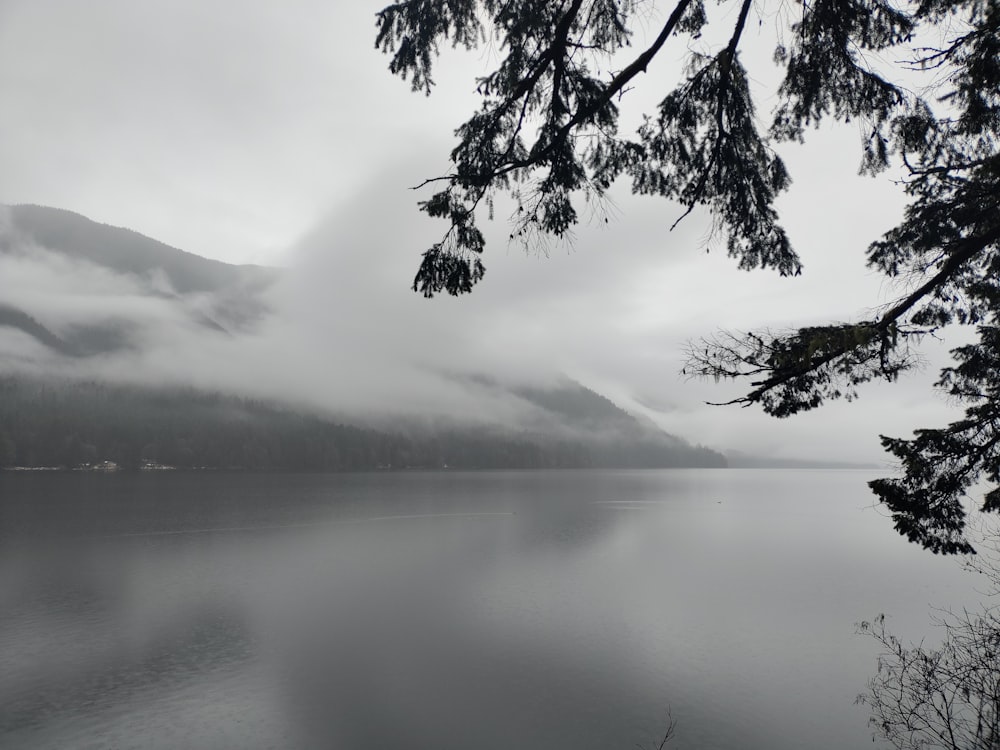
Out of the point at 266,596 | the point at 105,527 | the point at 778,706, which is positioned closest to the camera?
the point at 778,706

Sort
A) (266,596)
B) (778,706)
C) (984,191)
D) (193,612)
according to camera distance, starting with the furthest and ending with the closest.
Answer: (266,596)
(193,612)
(778,706)
(984,191)

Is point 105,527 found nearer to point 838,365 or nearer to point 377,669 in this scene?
point 377,669

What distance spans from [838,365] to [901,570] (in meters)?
52.5

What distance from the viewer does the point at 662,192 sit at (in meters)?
7.38

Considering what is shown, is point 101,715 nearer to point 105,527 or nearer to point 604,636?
point 604,636

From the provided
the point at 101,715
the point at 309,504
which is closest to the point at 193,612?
the point at 101,715

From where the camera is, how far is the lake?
19672mm

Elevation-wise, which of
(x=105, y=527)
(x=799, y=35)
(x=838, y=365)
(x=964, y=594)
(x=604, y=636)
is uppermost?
(x=799, y=35)

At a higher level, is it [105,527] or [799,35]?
[799,35]

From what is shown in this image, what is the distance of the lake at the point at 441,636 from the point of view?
19.7m

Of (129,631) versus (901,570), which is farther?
(901,570)

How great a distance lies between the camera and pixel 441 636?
2984 centimetres

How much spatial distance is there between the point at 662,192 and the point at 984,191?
12.6ft

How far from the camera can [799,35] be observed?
648 centimetres
